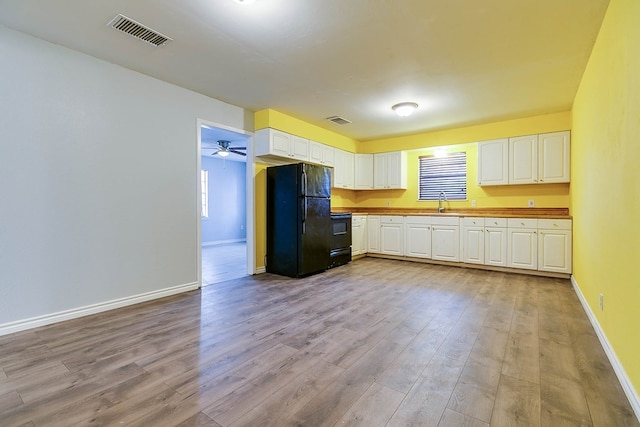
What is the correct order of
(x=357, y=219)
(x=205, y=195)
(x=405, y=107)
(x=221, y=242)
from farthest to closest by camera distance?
(x=221, y=242) < (x=205, y=195) < (x=357, y=219) < (x=405, y=107)

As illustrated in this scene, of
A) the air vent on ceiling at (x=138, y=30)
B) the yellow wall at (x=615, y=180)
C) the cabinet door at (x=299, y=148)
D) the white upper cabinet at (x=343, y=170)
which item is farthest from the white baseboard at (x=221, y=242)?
the yellow wall at (x=615, y=180)

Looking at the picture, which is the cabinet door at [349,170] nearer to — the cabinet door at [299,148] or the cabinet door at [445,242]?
the cabinet door at [299,148]

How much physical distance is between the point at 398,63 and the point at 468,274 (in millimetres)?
3393

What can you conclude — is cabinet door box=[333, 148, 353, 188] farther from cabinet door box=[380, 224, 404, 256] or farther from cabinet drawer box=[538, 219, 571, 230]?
cabinet drawer box=[538, 219, 571, 230]

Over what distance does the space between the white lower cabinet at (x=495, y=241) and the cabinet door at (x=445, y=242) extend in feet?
1.47

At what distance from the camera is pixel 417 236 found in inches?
221

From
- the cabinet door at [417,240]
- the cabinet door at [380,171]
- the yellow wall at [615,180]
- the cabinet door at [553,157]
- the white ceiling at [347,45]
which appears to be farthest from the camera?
the cabinet door at [380,171]

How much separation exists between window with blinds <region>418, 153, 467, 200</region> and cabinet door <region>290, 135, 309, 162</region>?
2.59 m

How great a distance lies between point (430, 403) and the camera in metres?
1.60

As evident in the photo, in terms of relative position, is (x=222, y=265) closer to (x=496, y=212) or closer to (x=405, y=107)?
(x=405, y=107)

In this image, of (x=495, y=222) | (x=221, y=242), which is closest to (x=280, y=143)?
(x=495, y=222)

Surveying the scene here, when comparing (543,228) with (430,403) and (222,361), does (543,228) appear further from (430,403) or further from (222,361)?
(222,361)

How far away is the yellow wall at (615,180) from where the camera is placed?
1624 millimetres

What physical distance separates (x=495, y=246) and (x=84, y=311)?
5565mm
